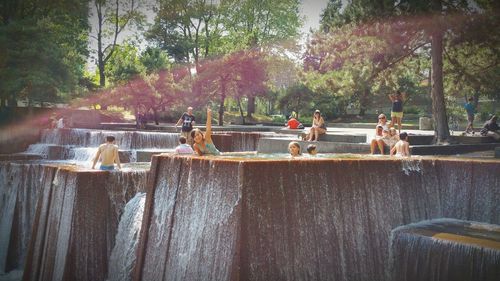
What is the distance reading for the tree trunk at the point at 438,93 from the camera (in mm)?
17469

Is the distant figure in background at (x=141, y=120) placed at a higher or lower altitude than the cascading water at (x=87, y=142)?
higher

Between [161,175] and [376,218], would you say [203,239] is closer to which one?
[161,175]

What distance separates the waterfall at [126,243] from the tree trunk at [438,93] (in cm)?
974

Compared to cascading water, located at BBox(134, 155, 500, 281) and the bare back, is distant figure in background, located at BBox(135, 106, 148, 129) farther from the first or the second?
cascading water, located at BBox(134, 155, 500, 281)

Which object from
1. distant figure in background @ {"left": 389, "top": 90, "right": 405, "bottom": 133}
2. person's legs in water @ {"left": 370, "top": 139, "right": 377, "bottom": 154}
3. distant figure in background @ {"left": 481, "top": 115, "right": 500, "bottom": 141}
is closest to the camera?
person's legs in water @ {"left": 370, "top": 139, "right": 377, "bottom": 154}

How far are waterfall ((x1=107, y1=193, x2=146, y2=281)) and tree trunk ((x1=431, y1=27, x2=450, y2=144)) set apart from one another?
974 cm

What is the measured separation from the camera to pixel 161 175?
398 inches

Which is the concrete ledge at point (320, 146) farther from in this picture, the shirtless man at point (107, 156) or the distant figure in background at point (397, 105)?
the shirtless man at point (107, 156)

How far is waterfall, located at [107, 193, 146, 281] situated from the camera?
37.5ft

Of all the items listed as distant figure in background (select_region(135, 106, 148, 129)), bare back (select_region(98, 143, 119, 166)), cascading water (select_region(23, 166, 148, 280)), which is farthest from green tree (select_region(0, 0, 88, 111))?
cascading water (select_region(23, 166, 148, 280))

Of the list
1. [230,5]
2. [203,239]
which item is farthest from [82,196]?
[230,5]

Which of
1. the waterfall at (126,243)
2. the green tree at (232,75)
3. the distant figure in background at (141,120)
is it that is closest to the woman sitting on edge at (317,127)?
the waterfall at (126,243)

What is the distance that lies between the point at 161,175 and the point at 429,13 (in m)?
9.77

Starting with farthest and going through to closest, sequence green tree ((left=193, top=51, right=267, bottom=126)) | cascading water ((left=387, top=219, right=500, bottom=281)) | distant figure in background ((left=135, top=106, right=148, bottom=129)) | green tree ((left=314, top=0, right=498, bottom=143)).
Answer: green tree ((left=193, top=51, right=267, bottom=126)) < distant figure in background ((left=135, top=106, right=148, bottom=129)) < green tree ((left=314, top=0, right=498, bottom=143)) < cascading water ((left=387, top=219, right=500, bottom=281))
